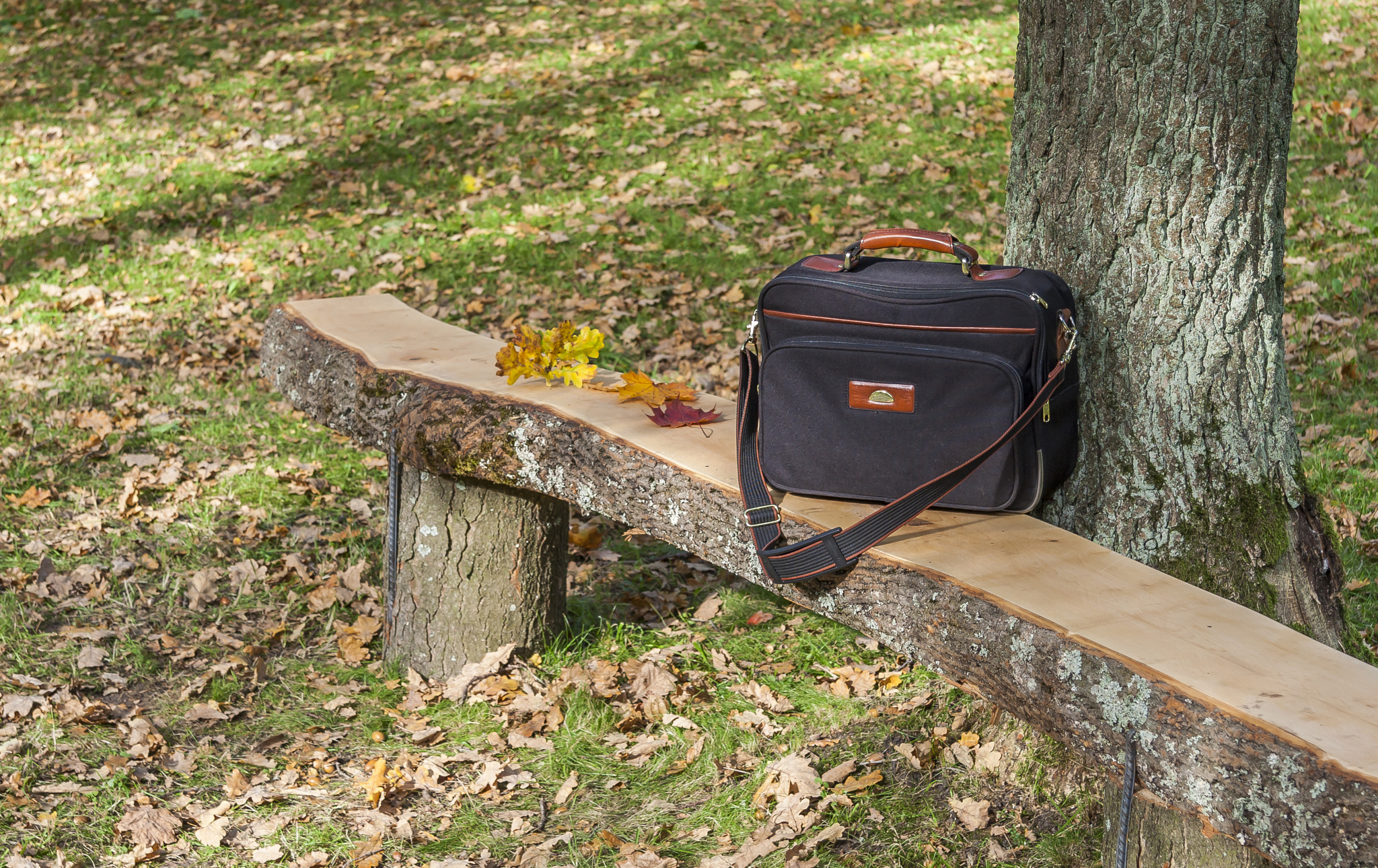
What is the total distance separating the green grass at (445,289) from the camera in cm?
302

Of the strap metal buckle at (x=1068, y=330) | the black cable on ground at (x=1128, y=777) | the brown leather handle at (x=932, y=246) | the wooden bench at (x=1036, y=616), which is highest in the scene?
the brown leather handle at (x=932, y=246)

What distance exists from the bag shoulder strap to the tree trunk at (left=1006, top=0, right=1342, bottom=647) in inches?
12.7

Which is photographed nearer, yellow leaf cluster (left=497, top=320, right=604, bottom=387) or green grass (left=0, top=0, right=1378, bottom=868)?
green grass (left=0, top=0, right=1378, bottom=868)

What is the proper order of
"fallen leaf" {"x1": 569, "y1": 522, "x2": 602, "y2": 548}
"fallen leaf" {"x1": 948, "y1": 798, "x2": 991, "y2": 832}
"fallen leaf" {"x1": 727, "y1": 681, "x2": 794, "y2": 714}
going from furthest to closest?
"fallen leaf" {"x1": 569, "y1": 522, "x2": 602, "y2": 548} < "fallen leaf" {"x1": 727, "y1": 681, "x2": 794, "y2": 714} < "fallen leaf" {"x1": 948, "y1": 798, "x2": 991, "y2": 832}

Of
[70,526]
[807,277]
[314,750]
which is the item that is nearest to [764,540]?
[807,277]

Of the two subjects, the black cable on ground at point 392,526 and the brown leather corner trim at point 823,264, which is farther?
the black cable on ground at point 392,526

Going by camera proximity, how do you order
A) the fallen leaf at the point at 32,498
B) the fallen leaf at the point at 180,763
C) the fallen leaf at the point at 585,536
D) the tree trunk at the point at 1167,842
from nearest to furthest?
the tree trunk at the point at 1167,842 < the fallen leaf at the point at 180,763 < the fallen leaf at the point at 585,536 < the fallen leaf at the point at 32,498

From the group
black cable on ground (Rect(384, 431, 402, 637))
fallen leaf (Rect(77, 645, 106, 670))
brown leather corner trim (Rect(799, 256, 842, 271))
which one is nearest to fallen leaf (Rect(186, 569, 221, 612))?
fallen leaf (Rect(77, 645, 106, 670))

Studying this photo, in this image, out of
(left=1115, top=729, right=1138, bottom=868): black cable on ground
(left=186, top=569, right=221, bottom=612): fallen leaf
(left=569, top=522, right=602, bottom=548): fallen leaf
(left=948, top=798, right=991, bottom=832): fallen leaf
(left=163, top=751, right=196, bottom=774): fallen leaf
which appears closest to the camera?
(left=1115, top=729, right=1138, bottom=868): black cable on ground

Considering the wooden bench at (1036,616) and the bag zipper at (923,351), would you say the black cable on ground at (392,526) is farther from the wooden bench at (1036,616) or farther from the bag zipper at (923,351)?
the bag zipper at (923,351)

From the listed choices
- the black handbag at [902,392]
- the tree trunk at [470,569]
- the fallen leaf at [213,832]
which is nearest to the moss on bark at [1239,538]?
the black handbag at [902,392]

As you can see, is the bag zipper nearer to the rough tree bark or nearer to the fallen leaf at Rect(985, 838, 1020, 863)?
the rough tree bark

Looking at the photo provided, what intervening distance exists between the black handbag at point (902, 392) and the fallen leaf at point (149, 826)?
70.7 inches

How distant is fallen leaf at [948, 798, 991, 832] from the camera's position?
273cm
